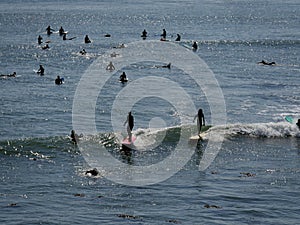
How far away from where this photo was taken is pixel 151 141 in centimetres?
4531

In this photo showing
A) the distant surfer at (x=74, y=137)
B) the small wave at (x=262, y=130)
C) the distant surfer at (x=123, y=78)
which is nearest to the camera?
the distant surfer at (x=74, y=137)

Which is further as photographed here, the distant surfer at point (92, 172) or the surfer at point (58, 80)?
the surfer at point (58, 80)

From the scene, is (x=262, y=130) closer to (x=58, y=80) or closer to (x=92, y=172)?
(x=92, y=172)

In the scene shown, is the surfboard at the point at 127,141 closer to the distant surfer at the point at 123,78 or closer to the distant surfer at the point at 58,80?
the distant surfer at the point at 58,80

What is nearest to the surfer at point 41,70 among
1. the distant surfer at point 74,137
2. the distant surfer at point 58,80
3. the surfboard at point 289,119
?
the distant surfer at point 58,80

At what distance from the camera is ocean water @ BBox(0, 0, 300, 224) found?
31438mm

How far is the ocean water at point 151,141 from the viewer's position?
103 ft

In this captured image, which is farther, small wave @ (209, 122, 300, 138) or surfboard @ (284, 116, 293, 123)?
surfboard @ (284, 116, 293, 123)

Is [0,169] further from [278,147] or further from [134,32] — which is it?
[134,32]

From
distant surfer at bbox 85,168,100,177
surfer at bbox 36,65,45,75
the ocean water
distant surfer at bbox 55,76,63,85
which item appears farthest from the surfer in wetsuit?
distant surfer at bbox 85,168,100,177

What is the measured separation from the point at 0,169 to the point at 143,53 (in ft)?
191

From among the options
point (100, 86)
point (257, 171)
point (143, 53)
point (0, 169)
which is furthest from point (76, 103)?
point (143, 53)

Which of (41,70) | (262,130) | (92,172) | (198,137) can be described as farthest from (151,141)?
(41,70)

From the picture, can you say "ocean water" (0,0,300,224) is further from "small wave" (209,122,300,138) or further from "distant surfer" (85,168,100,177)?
"distant surfer" (85,168,100,177)
